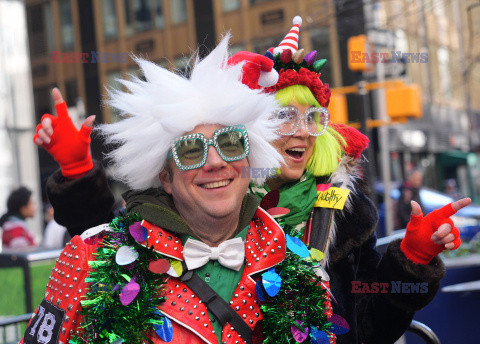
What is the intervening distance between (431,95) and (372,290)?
83.1 ft

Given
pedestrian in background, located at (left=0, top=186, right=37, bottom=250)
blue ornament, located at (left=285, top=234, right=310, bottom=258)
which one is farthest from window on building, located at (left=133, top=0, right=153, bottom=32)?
blue ornament, located at (left=285, top=234, right=310, bottom=258)

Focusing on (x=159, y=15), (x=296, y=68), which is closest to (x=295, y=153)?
(x=296, y=68)

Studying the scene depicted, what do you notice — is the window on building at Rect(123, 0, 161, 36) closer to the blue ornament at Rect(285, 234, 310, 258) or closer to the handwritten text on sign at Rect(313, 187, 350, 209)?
the handwritten text on sign at Rect(313, 187, 350, 209)

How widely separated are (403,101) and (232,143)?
29.0 ft

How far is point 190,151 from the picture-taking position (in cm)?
205

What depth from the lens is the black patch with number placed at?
6.52 ft

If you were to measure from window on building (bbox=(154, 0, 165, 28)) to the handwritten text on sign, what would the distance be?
2166 cm

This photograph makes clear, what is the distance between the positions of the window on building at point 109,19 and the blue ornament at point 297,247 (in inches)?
920

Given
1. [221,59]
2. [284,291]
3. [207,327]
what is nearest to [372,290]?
[284,291]

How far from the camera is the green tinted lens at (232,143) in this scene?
2066 mm

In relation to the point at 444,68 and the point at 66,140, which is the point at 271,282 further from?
the point at 444,68

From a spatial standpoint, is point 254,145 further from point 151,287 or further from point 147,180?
point 151,287

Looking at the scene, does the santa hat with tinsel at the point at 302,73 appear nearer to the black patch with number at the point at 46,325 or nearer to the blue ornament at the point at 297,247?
the blue ornament at the point at 297,247

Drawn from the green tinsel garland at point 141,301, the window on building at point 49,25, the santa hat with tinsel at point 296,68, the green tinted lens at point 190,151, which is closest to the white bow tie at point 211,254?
the green tinsel garland at point 141,301
